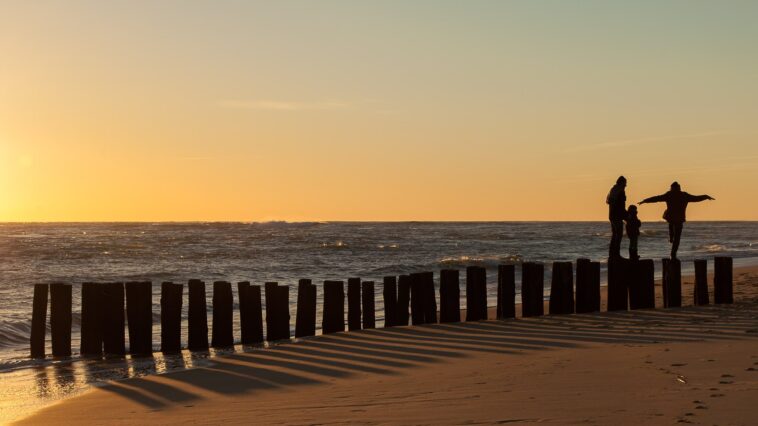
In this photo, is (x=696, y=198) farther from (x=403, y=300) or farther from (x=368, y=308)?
(x=368, y=308)

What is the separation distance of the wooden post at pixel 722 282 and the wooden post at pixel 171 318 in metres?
8.23

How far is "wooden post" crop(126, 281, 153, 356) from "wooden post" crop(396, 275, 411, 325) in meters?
3.36

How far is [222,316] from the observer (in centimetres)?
1233

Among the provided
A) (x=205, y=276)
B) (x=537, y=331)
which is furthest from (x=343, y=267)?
(x=537, y=331)

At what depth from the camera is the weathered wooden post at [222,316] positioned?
1230 cm

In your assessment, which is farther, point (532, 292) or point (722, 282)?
point (722, 282)

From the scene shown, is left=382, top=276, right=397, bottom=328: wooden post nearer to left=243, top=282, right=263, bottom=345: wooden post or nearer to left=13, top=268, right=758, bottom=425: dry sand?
left=13, top=268, right=758, bottom=425: dry sand

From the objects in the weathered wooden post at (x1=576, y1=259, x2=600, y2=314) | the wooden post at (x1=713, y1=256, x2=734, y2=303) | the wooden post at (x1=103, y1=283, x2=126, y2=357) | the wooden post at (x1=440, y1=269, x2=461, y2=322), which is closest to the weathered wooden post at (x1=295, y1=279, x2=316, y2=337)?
the wooden post at (x1=440, y1=269, x2=461, y2=322)

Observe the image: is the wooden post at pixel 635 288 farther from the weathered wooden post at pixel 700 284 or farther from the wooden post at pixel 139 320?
the wooden post at pixel 139 320

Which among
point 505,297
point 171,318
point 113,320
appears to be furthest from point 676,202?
point 113,320

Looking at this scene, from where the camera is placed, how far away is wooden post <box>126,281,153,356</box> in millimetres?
11922

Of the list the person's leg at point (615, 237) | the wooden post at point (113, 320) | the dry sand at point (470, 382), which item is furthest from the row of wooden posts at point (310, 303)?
the dry sand at point (470, 382)

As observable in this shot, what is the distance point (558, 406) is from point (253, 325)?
658cm

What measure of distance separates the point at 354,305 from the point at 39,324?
3953 millimetres
